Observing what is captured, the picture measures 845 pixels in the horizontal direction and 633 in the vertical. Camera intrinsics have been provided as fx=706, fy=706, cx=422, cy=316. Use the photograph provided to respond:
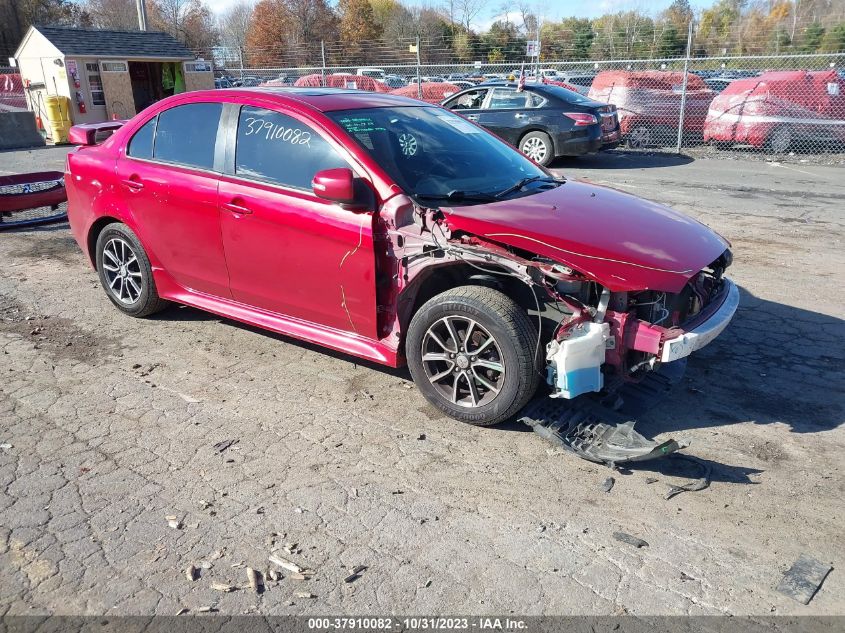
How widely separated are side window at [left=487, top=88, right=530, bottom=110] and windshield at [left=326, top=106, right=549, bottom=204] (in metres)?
8.86

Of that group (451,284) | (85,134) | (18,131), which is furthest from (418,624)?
(18,131)

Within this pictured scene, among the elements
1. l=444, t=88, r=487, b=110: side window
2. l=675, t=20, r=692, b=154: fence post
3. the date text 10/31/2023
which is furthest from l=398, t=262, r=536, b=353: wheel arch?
l=675, t=20, r=692, b=154: fence post

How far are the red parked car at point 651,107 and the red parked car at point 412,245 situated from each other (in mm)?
11942

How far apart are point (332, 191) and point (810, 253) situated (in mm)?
5570

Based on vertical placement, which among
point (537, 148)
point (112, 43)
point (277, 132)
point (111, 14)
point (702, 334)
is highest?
point (111, 14)

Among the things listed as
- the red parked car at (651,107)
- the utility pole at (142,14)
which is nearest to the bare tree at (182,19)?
the utility pole at (142,14)

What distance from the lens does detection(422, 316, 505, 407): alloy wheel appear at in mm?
3820

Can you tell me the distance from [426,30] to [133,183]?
5052 cm

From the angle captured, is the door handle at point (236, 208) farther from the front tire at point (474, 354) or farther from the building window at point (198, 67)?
the building window at point (198, 67)

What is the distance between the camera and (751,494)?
3338 mm

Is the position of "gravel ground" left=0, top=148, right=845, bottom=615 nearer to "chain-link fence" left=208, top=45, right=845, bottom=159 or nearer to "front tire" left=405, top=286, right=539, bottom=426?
"front tire" left=405, top=286, right=539, bottom=426

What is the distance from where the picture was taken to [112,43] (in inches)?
867

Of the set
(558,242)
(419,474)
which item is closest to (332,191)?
(558,242)

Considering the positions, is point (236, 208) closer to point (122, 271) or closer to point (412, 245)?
point (412, 245)
